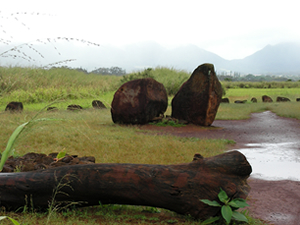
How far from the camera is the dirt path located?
3.67 metres

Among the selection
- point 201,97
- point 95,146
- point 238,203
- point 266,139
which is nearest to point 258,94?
point 201,97

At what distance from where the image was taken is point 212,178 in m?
3.16

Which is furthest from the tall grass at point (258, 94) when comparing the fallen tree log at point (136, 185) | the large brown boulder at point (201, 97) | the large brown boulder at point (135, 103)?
the fallen tree log at point (136, 185)

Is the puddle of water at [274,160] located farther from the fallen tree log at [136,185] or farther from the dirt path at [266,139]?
the fallen tree log at [136,185]

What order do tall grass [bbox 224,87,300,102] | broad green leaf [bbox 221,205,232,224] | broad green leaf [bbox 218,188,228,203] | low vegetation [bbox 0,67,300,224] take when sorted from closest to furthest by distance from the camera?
broad green leaf [bbox 221,205,232,224] → broad green leaf [bbox 218,188,228,203] → low vegetation [bbox 0,67,300,224] → tall grass [bbox 224,87,300,102]

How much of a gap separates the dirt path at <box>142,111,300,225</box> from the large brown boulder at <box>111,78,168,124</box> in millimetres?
538

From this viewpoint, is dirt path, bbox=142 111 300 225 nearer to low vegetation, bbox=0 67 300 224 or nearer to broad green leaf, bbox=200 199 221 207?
low vegetation, bbox=0 67 300 224

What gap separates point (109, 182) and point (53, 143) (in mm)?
4181

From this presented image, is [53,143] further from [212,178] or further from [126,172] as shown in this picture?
[212,178]

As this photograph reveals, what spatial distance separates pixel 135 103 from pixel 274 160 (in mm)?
5142

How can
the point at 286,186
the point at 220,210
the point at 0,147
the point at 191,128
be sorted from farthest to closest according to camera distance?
the point at 191,128 < the point at 0,147 < the point at 286,186 < the point at 220,210

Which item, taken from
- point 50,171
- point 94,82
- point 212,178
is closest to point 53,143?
point 50,171

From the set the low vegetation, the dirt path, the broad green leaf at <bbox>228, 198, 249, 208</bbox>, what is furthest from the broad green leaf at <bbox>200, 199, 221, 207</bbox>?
the dirt path

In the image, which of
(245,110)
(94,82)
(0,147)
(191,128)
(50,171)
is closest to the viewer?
(50,171)
